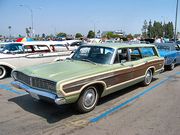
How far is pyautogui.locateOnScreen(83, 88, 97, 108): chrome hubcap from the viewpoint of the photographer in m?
4.52

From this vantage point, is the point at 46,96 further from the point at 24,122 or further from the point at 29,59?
the point at 29,59

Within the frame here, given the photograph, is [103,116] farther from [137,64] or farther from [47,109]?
[137,64]

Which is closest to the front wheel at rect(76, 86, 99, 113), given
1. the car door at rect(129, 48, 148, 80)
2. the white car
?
the car door at rect(129, 48, 148, 80)

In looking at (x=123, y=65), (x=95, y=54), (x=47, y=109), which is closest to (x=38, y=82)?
(x=47, y=109)

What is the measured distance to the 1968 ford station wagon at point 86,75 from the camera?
402 centimetres

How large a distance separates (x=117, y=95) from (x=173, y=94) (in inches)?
71.7

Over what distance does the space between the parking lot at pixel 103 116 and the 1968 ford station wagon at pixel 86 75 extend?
0.43 meters

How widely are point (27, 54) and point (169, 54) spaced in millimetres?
7077

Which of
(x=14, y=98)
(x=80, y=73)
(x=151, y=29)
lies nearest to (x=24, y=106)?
(x=14, y=98)

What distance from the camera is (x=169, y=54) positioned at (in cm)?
984

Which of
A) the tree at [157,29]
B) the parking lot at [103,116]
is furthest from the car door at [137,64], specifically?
the tree at [157,29]

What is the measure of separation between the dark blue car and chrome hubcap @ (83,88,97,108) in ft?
19.7

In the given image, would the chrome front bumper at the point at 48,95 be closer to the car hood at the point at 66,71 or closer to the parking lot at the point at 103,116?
the car hood at the point at 66,71

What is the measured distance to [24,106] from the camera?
5.09 metres
